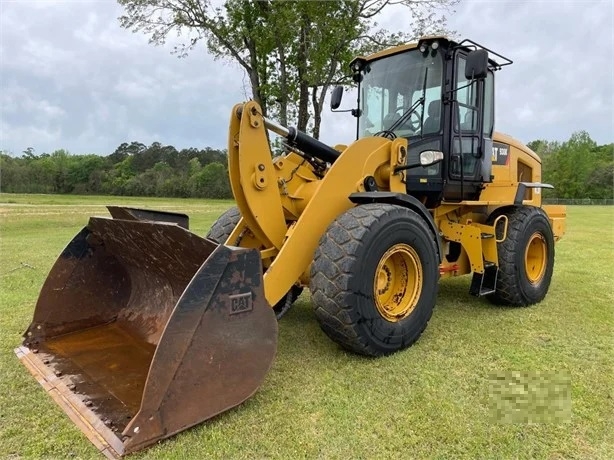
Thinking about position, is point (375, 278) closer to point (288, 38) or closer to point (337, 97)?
point (337, 97)

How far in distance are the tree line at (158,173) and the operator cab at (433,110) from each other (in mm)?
34702

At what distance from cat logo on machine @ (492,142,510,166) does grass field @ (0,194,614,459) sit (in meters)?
1.82

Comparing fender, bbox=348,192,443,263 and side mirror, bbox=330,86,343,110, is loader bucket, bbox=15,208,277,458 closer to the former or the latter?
fender, bbox=348,192,443,263

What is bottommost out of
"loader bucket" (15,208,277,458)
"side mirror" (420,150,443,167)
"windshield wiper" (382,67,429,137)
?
"loader bucket" (15,208,277,458)

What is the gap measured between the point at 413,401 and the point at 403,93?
3034mm

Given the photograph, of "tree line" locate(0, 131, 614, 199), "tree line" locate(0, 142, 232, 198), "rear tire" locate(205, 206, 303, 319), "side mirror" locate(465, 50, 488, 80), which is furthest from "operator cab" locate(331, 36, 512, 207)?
"tree line" locate(0, 142, 232, 198)

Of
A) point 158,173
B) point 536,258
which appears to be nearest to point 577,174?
A: point 158,173

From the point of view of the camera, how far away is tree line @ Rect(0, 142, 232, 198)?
157ft

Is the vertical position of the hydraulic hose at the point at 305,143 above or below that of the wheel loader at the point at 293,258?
above

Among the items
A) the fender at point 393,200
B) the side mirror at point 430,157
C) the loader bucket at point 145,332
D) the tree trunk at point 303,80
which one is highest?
the tree trunk at point 303,80

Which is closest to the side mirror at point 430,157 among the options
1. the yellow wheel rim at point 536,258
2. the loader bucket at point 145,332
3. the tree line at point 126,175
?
Result: the yellow wheel rim at point 536,258

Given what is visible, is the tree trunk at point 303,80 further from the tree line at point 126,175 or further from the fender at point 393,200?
the tree line at point 126,175

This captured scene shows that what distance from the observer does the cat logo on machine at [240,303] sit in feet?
8.73

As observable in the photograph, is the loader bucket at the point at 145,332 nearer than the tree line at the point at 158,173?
Yes
